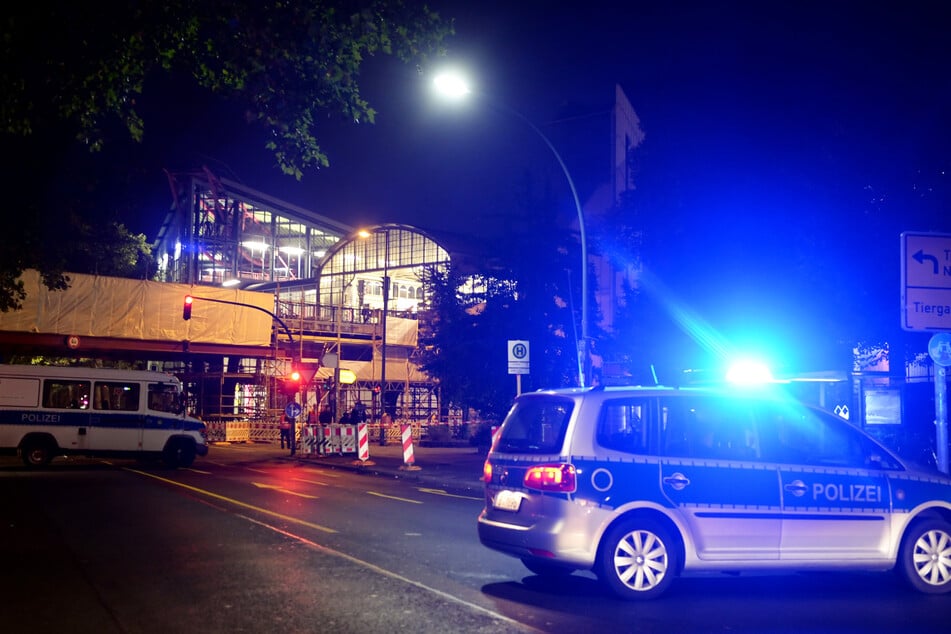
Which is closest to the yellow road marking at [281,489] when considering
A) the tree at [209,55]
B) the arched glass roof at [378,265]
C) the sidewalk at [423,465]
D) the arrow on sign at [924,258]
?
the sidewalk at [423,465]

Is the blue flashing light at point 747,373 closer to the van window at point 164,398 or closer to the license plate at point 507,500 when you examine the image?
the license plate at point 507,500

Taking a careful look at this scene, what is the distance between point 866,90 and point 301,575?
70.0 feet

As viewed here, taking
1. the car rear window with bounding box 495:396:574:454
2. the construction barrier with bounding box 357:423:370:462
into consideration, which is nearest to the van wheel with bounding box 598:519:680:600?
the car rear window with bounding box 495:396:574:454

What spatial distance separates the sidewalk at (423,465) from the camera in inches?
903

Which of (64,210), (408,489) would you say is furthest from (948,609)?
(64,210)

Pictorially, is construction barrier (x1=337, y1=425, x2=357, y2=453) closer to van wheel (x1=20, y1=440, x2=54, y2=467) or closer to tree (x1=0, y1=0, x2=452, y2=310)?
van wheel (x1=20, y1=440, x2=54, y2=467)

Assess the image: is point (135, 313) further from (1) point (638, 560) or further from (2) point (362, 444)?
(1) point (638, 560)

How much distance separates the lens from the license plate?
8.47 m

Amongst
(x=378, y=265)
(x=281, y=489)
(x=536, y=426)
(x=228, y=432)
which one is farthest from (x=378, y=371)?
(x=536, y=426)

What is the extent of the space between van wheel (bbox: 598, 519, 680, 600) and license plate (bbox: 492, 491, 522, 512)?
834 millimetres

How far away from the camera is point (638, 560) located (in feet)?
27.0

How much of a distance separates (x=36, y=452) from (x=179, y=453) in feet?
12.3

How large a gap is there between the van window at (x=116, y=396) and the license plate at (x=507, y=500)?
69.2ft

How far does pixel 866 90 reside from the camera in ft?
81.6
